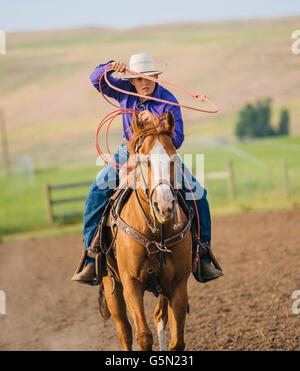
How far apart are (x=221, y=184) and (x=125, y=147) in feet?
66.2

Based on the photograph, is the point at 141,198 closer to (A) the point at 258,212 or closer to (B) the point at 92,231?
(B) the point at 92,231

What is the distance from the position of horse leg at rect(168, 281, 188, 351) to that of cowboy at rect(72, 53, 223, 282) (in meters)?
0.77

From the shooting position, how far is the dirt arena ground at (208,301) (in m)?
6.02

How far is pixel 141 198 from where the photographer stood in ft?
13.0

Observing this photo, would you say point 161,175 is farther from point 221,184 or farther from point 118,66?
point 221,184

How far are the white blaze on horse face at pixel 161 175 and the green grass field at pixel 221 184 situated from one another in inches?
529

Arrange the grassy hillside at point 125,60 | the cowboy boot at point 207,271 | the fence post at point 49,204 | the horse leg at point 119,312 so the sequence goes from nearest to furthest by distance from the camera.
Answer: the horse leg at point 119,312 → the cowboy boot at point 207,271 → the fence post at point 49,204 → the grassy hillside at point 125,60

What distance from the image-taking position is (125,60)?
63438mm

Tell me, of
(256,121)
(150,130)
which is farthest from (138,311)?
(256,121)

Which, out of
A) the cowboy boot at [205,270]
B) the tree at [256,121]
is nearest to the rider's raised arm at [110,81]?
the cowboy boot at [205,270]

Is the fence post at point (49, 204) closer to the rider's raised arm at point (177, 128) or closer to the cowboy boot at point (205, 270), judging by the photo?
the cowboy boot at point (205, 270)

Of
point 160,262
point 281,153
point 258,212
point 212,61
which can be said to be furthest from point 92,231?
point 212,61

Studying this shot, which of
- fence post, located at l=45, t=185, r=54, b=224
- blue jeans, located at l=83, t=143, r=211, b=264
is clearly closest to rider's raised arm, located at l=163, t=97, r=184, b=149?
blue jeans, located at l=83, t=143, r=211, b=264

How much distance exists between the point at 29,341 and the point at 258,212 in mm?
10627
